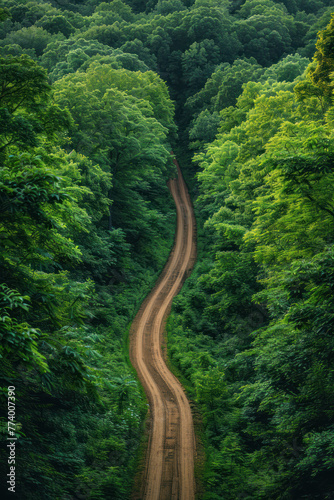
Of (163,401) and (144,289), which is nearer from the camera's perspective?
(163,401)

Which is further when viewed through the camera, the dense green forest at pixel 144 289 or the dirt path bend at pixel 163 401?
the dirt path bend at pixel 163 401

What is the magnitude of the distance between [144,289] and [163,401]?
584 inches

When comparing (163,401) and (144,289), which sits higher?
(144,289)

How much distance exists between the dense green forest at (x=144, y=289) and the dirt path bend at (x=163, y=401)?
82 cm

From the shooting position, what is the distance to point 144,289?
119ft

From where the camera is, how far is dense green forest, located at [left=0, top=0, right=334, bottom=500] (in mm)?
10289

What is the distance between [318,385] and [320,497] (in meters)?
2.90

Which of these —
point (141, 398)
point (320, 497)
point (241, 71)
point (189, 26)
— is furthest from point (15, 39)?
point (320, 497)

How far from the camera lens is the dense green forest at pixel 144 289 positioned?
1029 cm

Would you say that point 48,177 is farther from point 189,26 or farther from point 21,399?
point 189,26

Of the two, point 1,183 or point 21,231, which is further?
point 21,231

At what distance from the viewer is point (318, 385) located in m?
11.8

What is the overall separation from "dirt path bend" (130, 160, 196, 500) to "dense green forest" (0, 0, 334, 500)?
821 millimetres

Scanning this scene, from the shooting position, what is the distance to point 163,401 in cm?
2250
